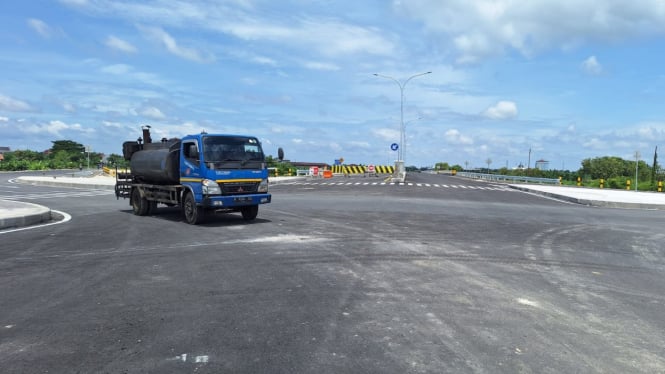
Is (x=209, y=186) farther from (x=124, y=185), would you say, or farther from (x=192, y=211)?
(x=124, y=185)

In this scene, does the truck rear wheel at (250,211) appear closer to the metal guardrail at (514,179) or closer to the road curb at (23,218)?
the road curb at (23,218)

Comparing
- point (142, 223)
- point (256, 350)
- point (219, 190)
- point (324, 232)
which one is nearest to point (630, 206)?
point (324, 232)

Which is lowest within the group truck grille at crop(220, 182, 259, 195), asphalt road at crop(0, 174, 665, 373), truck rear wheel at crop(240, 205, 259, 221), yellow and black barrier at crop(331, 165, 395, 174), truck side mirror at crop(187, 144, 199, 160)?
asphalt road at crop(0, 174, 665, 373)

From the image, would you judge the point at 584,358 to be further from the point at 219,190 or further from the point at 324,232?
the point at 219,190

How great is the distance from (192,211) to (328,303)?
8340 millimetres

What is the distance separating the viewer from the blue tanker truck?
12.4 metres

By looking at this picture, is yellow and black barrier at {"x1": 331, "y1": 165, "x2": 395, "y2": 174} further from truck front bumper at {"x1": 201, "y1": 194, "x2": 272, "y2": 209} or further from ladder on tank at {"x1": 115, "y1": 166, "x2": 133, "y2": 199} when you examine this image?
truck front bumper at {"x1": 201, "y1": 194, "x2": 272, "y2": 209}

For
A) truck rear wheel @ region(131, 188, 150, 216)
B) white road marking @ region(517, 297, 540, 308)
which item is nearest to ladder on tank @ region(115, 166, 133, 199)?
truck rear wheel @ region(131, 188, 150, 216)

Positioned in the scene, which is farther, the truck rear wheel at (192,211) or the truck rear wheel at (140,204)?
the truck rear wheel at (140,204)

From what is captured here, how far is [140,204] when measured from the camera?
15.4m

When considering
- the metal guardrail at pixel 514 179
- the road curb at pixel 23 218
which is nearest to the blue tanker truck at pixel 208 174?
the road curb at pixel 23 218

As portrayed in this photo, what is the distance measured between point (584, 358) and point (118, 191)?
1591 centimetres

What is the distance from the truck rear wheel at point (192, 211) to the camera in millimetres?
12685

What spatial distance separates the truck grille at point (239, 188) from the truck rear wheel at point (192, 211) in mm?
903
